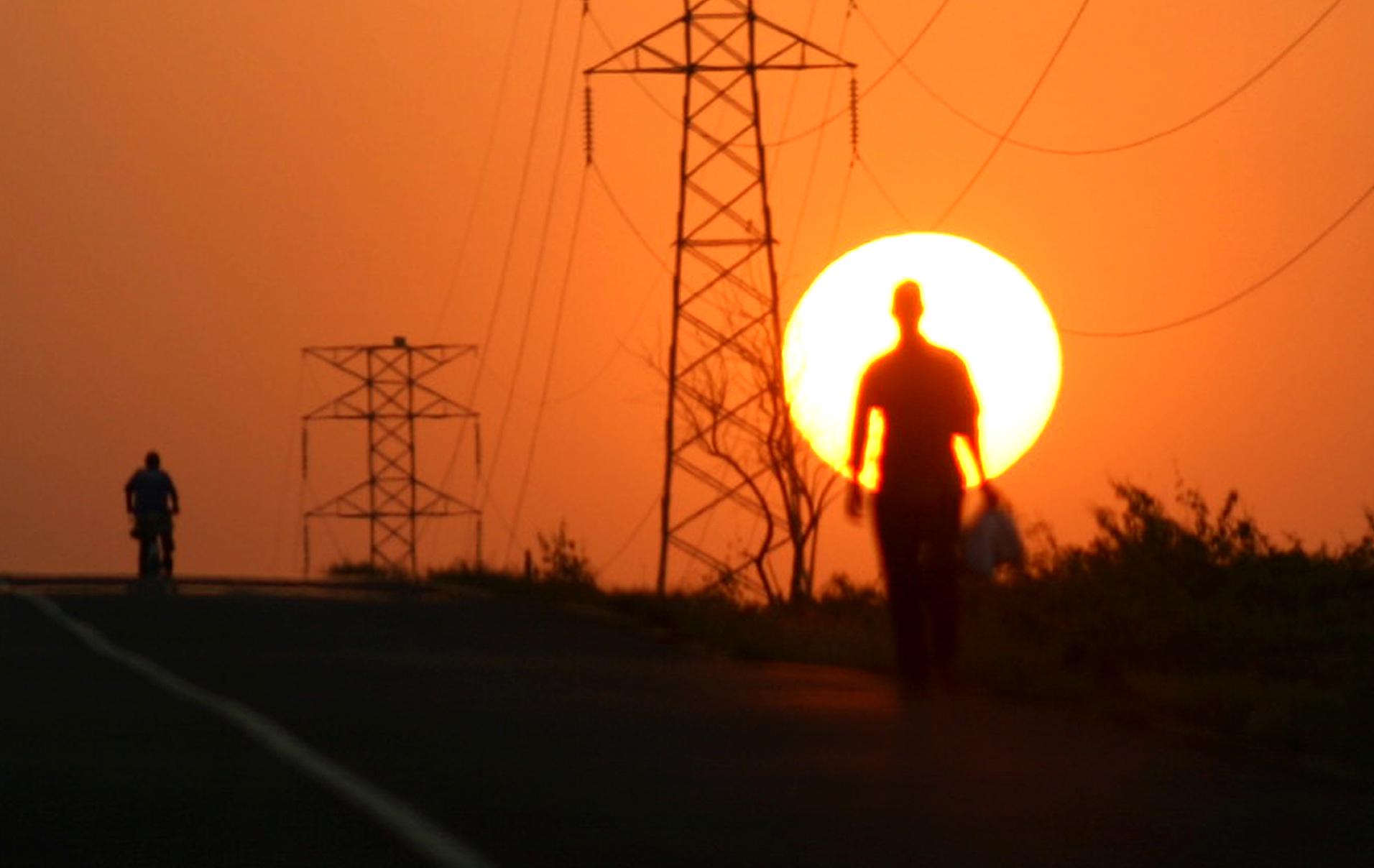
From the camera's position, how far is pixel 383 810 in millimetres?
9961

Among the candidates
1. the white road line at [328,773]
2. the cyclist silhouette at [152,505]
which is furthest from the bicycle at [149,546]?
the white road line at [328,773]

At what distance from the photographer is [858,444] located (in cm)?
1664

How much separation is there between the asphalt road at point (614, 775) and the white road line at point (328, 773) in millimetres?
55

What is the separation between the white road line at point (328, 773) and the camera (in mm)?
9125

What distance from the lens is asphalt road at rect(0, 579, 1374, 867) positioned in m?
9.40

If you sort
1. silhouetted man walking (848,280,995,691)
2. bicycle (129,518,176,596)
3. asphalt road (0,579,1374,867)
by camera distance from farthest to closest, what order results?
bicycle (129,518,176,596) → silhouetted man walking (848,280,995,691) → asphalt road (0,579,1374,867)

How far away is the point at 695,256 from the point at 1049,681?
931 inches

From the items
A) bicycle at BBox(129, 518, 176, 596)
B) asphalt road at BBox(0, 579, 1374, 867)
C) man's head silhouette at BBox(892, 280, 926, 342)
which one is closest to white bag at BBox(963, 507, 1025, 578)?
asphalt road at BBox(0, 579, 1374, 867)

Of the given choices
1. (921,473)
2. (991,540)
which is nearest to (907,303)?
(921,473)

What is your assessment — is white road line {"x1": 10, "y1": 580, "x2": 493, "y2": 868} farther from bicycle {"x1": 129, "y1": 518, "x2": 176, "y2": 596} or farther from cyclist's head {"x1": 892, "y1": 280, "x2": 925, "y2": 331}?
bicycle {"x1": 129, "y1": 518, "x2": 176, "y2": 596}

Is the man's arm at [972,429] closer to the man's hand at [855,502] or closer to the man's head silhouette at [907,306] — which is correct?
the man's head silhouette at [907,306]

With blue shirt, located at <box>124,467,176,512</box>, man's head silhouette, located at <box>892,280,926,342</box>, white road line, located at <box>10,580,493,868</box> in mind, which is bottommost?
white road line, located at <box>10,580,493,868</box>

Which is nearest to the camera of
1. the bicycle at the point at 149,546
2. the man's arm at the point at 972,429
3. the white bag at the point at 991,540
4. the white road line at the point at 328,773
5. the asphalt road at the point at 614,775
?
the white road line at the point at 328,773

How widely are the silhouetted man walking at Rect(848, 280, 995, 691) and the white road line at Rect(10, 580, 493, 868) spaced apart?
3.82 m
